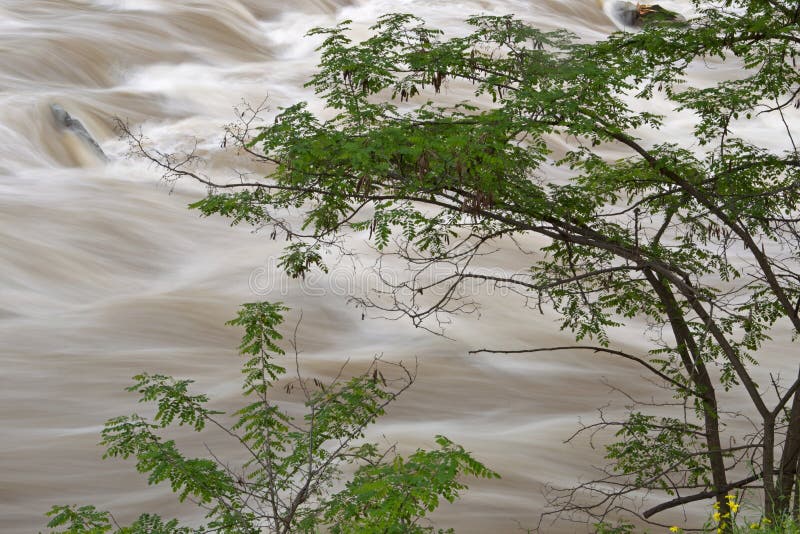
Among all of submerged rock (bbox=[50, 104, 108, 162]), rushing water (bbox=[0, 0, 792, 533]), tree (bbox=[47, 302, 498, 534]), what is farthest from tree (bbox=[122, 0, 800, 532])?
submerged rock (bbox=[50, 104, 108, 162])

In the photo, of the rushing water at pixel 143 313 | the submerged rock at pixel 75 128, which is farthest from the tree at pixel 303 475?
the submerged rock at pixel 75 128

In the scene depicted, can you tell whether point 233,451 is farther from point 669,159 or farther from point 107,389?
point 669,159

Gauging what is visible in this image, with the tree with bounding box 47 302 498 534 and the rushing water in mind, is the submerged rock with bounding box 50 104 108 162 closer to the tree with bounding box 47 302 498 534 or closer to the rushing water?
the rushing water

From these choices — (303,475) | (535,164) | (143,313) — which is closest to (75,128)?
(143,313)

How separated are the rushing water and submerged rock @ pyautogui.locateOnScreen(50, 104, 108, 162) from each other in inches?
5.8

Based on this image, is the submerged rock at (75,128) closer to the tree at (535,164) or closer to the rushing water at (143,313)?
the rushing water at (143,313)

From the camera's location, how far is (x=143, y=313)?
468 inches

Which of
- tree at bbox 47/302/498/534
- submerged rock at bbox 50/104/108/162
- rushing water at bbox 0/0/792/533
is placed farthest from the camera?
submerged rock at bbox 50/104/108/162

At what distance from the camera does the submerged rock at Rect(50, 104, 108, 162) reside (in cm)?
1603

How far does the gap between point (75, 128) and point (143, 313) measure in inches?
222

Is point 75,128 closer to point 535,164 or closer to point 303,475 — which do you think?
point 535,164

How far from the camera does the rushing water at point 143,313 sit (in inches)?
348

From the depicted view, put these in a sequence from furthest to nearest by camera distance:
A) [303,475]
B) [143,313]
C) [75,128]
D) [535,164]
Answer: [75,128] < [143,313] < [535,164] < [303,475]

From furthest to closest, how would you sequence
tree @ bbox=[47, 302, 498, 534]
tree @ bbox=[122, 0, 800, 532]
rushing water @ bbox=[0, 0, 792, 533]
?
rushing water @ bbox=[0, 0, 792, 533] < tree @ bbox=[122, 0, 800, 532] < tree @ bbox=[47, 302, 498, 534]
